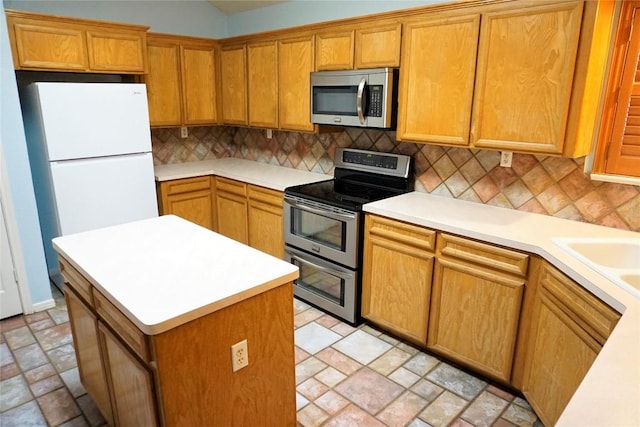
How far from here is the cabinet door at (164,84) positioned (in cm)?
368

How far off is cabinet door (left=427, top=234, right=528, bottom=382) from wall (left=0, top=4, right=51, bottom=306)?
277 centimetres

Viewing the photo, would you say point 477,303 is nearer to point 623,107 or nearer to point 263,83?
point 623,107

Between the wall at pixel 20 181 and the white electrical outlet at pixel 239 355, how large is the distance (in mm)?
2332

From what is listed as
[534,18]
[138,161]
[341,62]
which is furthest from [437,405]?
[138,161]

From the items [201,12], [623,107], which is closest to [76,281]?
[623,107]

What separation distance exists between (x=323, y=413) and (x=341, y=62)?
2262 mm

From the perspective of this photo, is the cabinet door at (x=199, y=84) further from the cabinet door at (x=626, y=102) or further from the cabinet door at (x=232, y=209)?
the cabinet door at (x=626, y=102)

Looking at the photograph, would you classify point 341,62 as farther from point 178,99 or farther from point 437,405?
point 437,405

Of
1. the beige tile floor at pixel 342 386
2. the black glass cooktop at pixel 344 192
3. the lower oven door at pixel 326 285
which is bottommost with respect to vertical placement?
the beige tile floor at pixel 342 386

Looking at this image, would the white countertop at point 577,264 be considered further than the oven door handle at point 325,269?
No

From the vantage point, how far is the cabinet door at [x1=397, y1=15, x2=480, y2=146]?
2346 millimetres

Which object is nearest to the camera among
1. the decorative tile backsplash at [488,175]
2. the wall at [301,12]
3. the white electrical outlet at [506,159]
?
the decorative tile backsplash at [488,175]

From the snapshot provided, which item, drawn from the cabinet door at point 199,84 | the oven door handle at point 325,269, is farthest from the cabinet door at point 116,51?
the oven door handle at point 325,269

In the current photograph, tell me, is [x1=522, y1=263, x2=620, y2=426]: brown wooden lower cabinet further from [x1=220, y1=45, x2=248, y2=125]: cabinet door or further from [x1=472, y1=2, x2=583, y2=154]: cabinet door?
[x1=220, y1=45, x2=248, y2=125]: cabinet door
